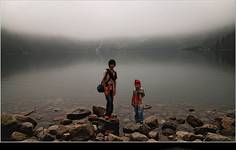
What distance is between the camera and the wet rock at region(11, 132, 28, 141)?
312 cm

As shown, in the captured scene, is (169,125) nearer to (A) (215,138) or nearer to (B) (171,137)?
(B) (171,137)

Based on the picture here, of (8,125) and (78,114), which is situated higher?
(78,114)

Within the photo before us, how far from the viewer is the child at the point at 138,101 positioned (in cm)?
343

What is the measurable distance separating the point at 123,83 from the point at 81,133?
951 millimetres

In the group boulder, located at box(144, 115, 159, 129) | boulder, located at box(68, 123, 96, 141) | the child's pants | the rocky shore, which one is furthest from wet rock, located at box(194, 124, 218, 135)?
boulder, located at box(68, 123, 96, 141)

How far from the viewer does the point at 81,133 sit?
10.3 ft

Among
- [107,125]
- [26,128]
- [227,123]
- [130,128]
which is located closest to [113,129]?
[107,125]

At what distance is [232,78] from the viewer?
3.61m

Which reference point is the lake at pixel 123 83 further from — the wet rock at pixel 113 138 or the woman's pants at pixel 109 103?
the wet rock at pixel 113 138

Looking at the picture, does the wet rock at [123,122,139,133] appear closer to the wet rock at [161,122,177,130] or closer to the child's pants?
the child's pants

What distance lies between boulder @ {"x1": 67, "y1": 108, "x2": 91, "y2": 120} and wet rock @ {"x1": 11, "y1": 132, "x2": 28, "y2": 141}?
74 cm

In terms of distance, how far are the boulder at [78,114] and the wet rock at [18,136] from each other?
738 millimetres
